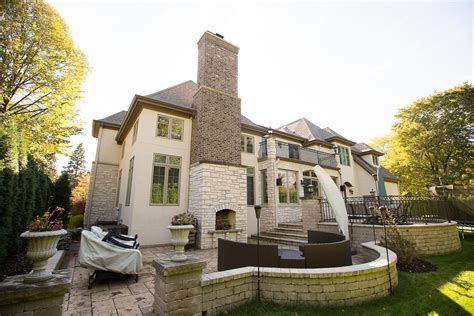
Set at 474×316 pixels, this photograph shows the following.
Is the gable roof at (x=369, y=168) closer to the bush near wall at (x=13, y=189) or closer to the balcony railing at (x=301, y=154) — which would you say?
the balcony railing at (x=301, y=154)

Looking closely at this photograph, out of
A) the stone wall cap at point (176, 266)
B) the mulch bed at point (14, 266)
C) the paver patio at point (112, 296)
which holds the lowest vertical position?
the paver patio at point (112, 296)

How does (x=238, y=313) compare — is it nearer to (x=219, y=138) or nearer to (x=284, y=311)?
(x=284, y=311)

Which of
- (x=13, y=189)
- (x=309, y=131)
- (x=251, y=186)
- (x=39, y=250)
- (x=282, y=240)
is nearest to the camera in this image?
(x=39, y=250)

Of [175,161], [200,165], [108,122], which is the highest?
[108,122]

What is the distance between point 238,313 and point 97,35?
30.5 ft

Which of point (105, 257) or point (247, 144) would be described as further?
point (247, 144)

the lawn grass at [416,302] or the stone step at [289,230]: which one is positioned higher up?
the stone step at [289,230]

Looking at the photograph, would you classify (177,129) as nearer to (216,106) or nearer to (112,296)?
(216,106)

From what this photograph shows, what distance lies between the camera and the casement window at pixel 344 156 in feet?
55.7

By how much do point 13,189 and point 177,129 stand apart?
615cm

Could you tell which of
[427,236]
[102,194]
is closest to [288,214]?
[427,236]

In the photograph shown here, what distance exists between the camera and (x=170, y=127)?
10.1 m

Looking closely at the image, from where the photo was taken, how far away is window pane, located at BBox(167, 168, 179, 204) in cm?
949

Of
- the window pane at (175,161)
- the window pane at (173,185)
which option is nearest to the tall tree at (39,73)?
the window pane at (175,161)
